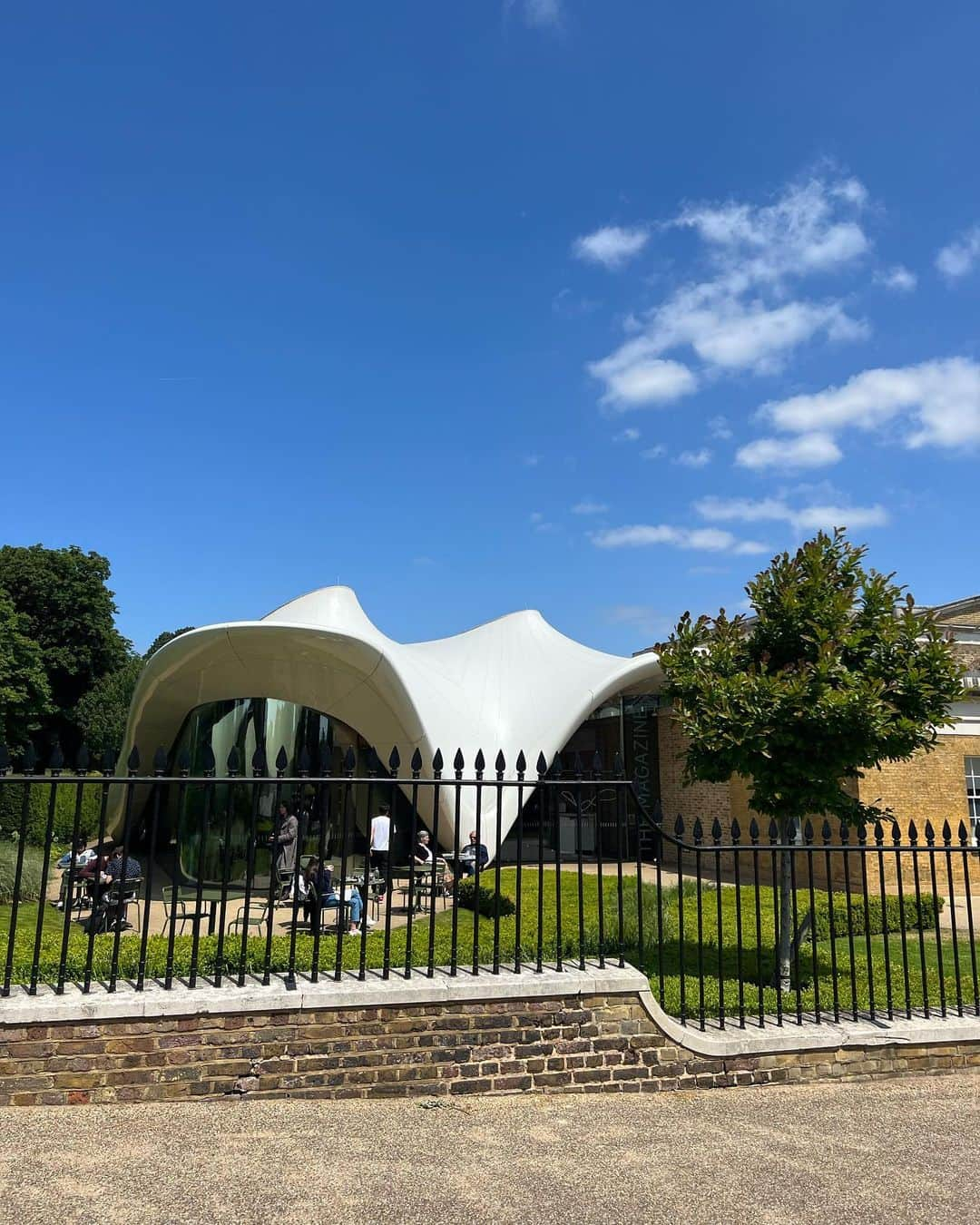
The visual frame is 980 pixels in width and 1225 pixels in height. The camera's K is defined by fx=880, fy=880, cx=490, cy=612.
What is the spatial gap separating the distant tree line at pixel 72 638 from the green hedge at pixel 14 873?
21.2 meters

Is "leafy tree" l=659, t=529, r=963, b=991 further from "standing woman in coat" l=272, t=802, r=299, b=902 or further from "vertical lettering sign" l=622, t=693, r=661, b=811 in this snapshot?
"vertical lettering sign" l=622, t=693, r=661, b=811

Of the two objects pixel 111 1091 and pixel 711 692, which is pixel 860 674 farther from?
pixel 111 1091

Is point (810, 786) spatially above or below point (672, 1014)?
above

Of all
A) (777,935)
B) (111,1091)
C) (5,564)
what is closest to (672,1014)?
(777,935)

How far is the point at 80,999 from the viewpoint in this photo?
446 centimetres

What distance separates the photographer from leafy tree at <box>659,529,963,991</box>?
25.5 ft

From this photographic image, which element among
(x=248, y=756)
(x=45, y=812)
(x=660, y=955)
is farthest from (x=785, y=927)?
(x=45, y=812)

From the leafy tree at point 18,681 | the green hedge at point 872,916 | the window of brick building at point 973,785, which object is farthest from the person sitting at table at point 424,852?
the leafy tree at point 18,681

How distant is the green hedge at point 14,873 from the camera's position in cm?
1425

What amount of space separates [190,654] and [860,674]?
45.3 feet

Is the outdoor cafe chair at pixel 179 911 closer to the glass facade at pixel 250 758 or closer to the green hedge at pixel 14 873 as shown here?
the glass facade at pixel 250 758

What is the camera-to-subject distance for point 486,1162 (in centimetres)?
415

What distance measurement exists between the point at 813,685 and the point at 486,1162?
5026 mm

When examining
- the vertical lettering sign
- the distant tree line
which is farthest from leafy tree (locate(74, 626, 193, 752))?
the vertical lettering sign
